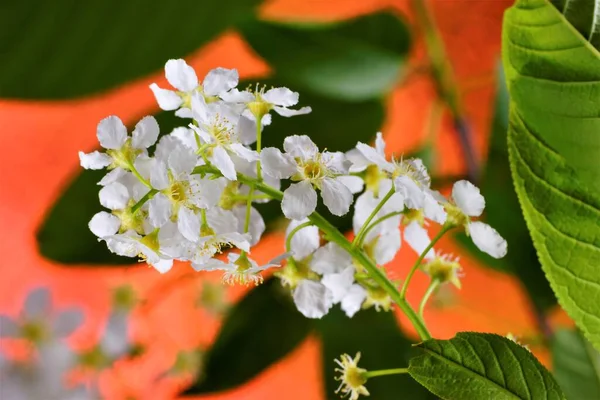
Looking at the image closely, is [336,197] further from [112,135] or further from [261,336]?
[261,336]

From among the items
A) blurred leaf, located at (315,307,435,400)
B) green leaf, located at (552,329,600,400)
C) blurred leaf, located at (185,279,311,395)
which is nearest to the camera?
green leaf, located at (552,329,600,400)

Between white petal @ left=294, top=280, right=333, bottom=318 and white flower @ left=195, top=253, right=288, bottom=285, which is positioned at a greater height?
white flower @ left=195, top=253, right=288, bottom=285

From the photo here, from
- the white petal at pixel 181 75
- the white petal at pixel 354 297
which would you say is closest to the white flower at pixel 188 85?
the white petal at pixel 181 75

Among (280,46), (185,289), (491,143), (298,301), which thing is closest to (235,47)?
(185,289)

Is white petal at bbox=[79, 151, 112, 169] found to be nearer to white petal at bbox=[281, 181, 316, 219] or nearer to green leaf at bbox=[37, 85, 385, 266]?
white petal at bbox=[281, 181, 316, 219]

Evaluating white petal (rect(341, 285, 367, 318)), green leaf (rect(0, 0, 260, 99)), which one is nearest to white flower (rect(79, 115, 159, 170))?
white petal (rect(341, 285, 367, 318))

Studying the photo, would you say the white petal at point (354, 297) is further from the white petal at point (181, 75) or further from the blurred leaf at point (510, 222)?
the blurred leaf at point (510, 222)

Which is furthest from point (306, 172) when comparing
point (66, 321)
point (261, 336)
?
point (66, 321)
